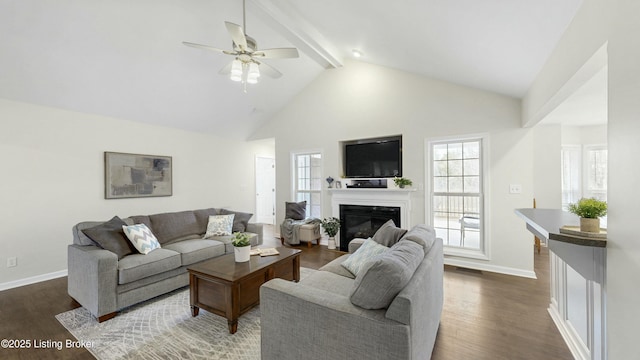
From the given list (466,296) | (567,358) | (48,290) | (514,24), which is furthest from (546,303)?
(48,290)

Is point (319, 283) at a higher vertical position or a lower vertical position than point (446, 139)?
lower

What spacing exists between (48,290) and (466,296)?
507cm

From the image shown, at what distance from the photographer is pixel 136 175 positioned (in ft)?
14.4

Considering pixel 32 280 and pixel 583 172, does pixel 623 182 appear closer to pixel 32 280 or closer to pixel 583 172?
pixel 583 172

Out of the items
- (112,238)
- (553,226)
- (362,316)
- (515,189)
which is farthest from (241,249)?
(515,189)

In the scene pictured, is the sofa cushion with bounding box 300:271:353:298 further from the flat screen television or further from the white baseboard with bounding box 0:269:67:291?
the white baseboard with bounding box 0:269:67:291

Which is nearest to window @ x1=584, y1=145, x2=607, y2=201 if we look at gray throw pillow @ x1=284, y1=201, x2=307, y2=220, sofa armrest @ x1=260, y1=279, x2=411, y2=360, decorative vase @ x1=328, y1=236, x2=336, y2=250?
decorative vase @ x1=328, y1=236, x2=336, y2=250

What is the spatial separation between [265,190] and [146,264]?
198 inches

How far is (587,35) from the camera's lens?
4.96ft

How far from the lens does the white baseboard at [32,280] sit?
3.12m

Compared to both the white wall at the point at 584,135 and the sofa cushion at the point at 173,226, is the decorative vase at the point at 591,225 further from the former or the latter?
the white wall at the point at 584,135

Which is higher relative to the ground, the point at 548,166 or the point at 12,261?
the point at 548,166

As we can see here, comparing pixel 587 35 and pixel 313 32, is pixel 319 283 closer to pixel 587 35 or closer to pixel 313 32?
pixel 587 35

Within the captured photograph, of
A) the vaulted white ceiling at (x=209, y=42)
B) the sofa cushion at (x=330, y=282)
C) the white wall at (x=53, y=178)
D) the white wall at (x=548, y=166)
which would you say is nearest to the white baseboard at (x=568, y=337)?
the sofa cushion at (x=330, y=282)
